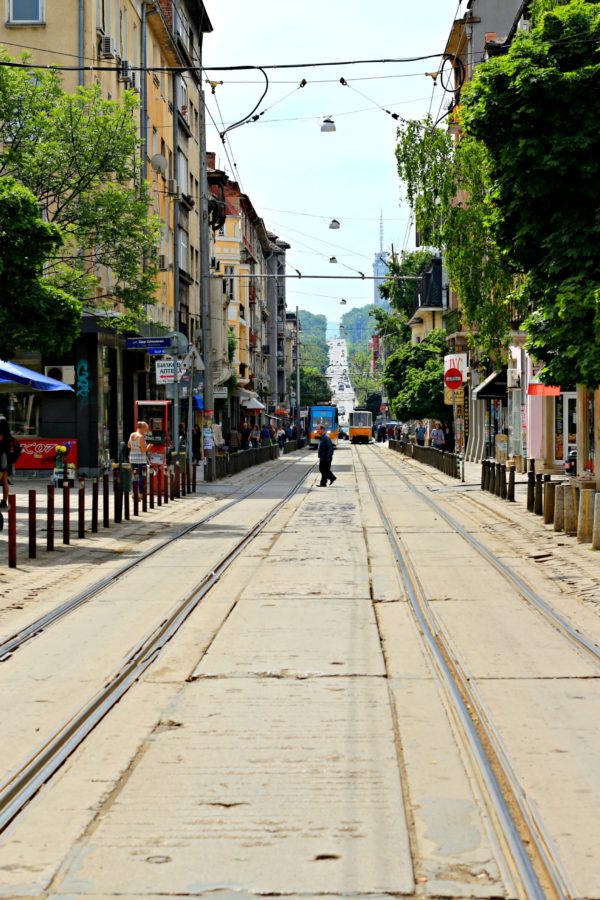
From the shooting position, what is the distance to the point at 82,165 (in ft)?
94.0

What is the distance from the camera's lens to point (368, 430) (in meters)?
117

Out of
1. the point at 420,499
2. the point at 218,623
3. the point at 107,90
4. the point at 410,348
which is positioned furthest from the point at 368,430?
the point at 218,623

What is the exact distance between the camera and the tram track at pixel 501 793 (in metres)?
4.61

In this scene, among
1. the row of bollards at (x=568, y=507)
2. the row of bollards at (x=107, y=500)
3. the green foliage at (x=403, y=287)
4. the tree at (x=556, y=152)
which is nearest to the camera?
the row of bollards at (x=107, y=500)

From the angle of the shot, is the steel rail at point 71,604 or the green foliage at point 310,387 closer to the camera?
the steel rail at point 71,604

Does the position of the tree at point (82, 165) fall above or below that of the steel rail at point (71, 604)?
above

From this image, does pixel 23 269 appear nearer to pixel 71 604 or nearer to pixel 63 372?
pixel 71 604

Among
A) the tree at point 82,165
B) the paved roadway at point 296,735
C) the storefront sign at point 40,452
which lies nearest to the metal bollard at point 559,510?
the paved roadway at point 296,735

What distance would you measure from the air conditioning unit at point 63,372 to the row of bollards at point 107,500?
6170mm

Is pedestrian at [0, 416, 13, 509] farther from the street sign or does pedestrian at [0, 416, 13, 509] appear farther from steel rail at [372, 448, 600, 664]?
steel rail at [372, 448, 600, 664]

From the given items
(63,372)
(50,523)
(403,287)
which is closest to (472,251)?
(63,372)

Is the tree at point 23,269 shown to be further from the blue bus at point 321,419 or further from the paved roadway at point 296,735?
the blue bus at point 321,419

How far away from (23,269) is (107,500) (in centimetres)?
388

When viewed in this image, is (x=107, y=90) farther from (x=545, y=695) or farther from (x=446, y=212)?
(x=545, y=695)
